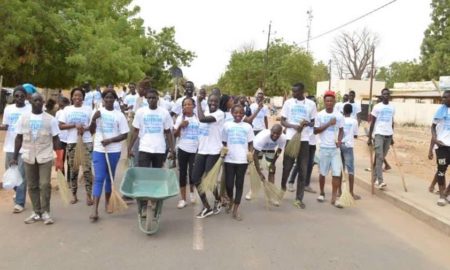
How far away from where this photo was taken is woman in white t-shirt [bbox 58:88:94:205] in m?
7.61

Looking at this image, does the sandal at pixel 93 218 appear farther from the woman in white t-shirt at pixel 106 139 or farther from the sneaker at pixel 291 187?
the sneaker at pixel 291 187

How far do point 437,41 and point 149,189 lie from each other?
50.4 metres

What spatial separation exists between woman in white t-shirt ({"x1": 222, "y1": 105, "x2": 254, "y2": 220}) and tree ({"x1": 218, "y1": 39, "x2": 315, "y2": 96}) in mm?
46296

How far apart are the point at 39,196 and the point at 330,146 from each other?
14.7 ft

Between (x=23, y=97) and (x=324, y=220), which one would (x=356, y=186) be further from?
(x=23, y=97)

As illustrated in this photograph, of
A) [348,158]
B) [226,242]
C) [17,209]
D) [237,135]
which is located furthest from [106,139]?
[348,158]

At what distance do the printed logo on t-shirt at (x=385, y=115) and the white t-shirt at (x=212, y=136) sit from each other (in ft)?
12.1

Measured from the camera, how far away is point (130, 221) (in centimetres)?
668

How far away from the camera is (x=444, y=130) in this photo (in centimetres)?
816

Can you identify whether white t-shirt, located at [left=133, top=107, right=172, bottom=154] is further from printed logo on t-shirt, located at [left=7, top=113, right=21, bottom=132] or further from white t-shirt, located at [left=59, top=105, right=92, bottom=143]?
printed logo on t-shirt, located at [left=7, top=113, right=21, bottom=132]

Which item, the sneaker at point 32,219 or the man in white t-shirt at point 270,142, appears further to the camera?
the man in white t-shirt at point 270,142

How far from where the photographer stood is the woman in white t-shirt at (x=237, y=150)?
22.9 ft

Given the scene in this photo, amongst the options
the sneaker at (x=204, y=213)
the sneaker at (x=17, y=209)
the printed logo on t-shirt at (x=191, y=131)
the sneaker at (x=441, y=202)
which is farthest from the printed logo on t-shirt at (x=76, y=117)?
the sneaker at (x=441, y=202)

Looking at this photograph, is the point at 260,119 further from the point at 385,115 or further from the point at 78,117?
the point at 78,117
